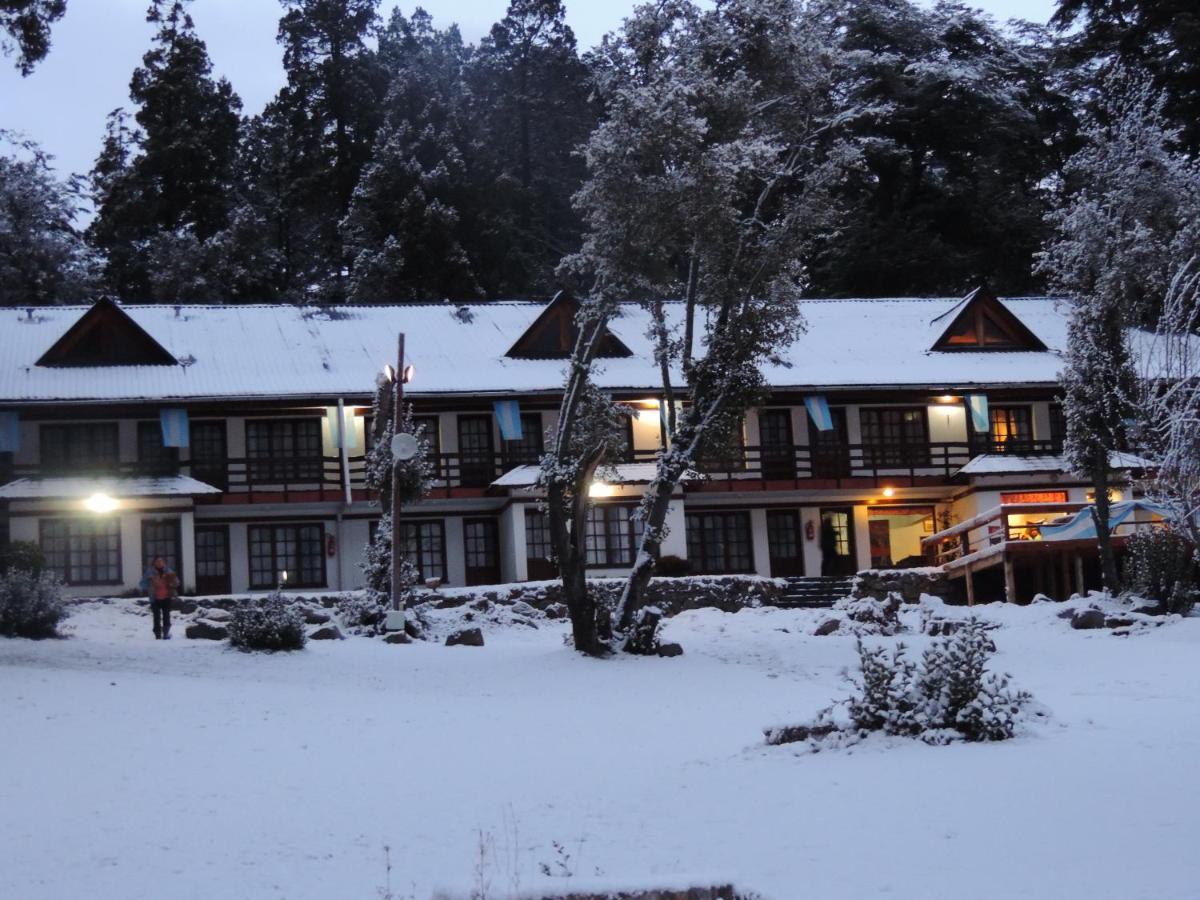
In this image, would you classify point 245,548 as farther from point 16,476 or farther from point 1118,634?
point 1118,634

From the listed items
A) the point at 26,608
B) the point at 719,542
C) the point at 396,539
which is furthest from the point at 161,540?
the point at 719,542

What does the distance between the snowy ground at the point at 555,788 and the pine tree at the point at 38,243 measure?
111ft

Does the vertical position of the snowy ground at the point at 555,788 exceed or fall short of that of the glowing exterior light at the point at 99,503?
it falls short

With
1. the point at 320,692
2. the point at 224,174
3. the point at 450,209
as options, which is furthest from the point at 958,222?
the point at 320,692

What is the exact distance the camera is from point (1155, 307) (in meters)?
37.2

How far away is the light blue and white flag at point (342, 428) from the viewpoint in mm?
38031

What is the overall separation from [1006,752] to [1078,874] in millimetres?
3936

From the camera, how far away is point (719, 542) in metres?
40.1

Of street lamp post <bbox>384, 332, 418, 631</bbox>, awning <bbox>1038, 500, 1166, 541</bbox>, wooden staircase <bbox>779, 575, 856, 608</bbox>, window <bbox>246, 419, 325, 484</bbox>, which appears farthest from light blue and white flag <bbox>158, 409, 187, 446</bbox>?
awning <bbox>1038, 500, 1166, 541</bbox>

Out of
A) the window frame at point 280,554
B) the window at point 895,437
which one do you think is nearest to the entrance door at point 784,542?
the window at point 895,437

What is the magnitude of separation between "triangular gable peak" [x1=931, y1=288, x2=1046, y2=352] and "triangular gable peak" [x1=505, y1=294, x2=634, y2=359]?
9295 mm

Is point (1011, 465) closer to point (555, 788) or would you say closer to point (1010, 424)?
point (1010, 424)

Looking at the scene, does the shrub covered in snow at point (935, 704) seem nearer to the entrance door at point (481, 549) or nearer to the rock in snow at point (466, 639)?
the rock in snow at point (466, 639)

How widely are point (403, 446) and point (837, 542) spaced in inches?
696
